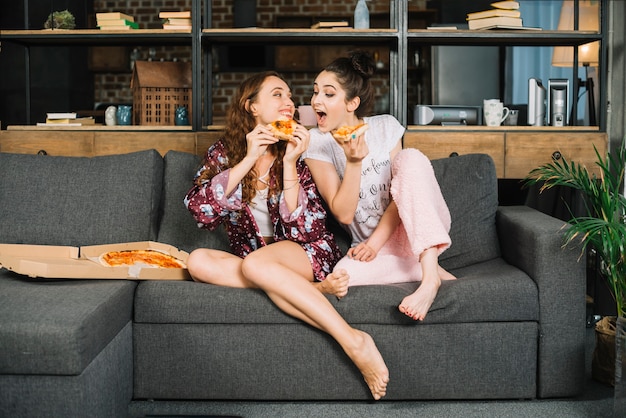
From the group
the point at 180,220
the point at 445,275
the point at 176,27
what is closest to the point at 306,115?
the point at 176,27

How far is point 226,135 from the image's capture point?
2607 millimetres

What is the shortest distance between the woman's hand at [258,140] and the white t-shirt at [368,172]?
0.23 metres

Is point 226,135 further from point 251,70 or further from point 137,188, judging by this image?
point 251,70

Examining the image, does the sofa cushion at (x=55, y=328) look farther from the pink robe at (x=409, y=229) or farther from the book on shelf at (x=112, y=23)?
the book on shelf at (x=112, y=23)

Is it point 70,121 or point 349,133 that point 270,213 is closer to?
point 349,133

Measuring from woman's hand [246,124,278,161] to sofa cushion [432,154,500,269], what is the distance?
0.79 metres

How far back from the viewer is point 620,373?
210 cm

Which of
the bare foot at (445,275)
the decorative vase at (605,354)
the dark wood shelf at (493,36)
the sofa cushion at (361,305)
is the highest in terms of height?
the dark wood shelf at (493,36)

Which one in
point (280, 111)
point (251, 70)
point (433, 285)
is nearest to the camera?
point (433, 285)

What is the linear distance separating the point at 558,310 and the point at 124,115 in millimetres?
2337

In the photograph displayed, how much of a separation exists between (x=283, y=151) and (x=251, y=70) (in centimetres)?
425

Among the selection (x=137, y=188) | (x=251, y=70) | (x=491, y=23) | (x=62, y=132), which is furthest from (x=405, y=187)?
(x=251, y=70)

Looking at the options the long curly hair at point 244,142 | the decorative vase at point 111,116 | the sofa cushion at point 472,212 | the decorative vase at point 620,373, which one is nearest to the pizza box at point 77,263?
the long curly hair at point 244,142

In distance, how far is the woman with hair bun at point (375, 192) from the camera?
234 cm
